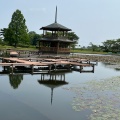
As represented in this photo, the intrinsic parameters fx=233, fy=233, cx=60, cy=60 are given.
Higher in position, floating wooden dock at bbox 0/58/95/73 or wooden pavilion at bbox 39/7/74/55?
wooden pavilion at bbox 39/7/74/55

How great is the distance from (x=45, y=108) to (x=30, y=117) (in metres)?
1.35

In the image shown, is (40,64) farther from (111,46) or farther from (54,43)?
(111,46)

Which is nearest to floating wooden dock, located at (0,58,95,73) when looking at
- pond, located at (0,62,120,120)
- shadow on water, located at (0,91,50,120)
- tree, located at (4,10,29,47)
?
pond, located at (0,62,120,120)

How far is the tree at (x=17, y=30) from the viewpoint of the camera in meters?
57.6

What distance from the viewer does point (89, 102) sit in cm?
1123

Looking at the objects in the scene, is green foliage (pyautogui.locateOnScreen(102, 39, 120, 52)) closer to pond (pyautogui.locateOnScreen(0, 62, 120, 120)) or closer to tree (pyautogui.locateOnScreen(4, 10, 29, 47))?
tree (pyautogui.locateOnScreen(4, 10, 29, 47))

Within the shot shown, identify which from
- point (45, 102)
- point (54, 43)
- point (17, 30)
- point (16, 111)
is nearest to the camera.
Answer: point (16, 111)

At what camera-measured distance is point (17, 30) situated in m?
58.1

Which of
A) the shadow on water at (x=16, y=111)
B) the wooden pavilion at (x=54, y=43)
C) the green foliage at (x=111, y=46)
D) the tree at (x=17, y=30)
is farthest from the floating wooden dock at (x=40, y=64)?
the green foliage at (x=111, y=46)

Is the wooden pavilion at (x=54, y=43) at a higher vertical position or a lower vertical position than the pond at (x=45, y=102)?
higher

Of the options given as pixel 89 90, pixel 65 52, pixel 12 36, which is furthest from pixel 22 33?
pixel 89 90

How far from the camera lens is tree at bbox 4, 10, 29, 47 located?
189 ft

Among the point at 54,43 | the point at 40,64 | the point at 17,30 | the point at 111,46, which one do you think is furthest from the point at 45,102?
the point at 111,46

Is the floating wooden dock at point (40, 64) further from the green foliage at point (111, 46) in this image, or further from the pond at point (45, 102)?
the green foliage at point (111, 46)
